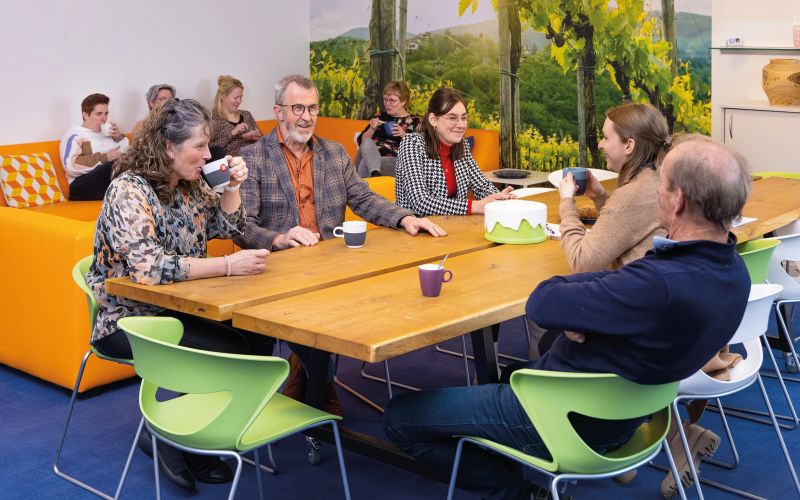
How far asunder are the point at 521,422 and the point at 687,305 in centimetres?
51

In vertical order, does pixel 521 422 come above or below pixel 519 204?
below

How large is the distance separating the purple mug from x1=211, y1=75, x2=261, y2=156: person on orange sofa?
4788 millimetres

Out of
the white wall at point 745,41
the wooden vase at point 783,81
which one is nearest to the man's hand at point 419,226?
the wooden vase at point 783,81

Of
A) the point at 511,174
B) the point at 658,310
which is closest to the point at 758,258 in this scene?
the point at 658,310

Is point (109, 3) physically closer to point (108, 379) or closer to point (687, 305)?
point (108, 379)

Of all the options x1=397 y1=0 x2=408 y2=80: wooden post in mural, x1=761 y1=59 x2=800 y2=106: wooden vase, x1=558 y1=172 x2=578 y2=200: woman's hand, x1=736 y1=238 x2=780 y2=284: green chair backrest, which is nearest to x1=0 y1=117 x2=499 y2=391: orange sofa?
x1=558 y1=172 x2=578 y2=200: woman's hand

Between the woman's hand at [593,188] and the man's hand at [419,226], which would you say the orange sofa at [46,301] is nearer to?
the man's hand at [419,226]

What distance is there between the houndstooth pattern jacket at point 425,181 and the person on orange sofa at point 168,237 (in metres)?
1.00

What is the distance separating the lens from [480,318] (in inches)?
102

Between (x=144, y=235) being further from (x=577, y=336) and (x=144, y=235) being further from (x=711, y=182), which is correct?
A: (x=711, y=182)

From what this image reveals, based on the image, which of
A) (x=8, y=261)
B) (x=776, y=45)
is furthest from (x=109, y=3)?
(x=776, y=45)

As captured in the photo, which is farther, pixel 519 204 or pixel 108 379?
pixel 108 379

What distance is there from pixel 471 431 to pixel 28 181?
4.94 meters

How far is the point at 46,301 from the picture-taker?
4.16m
